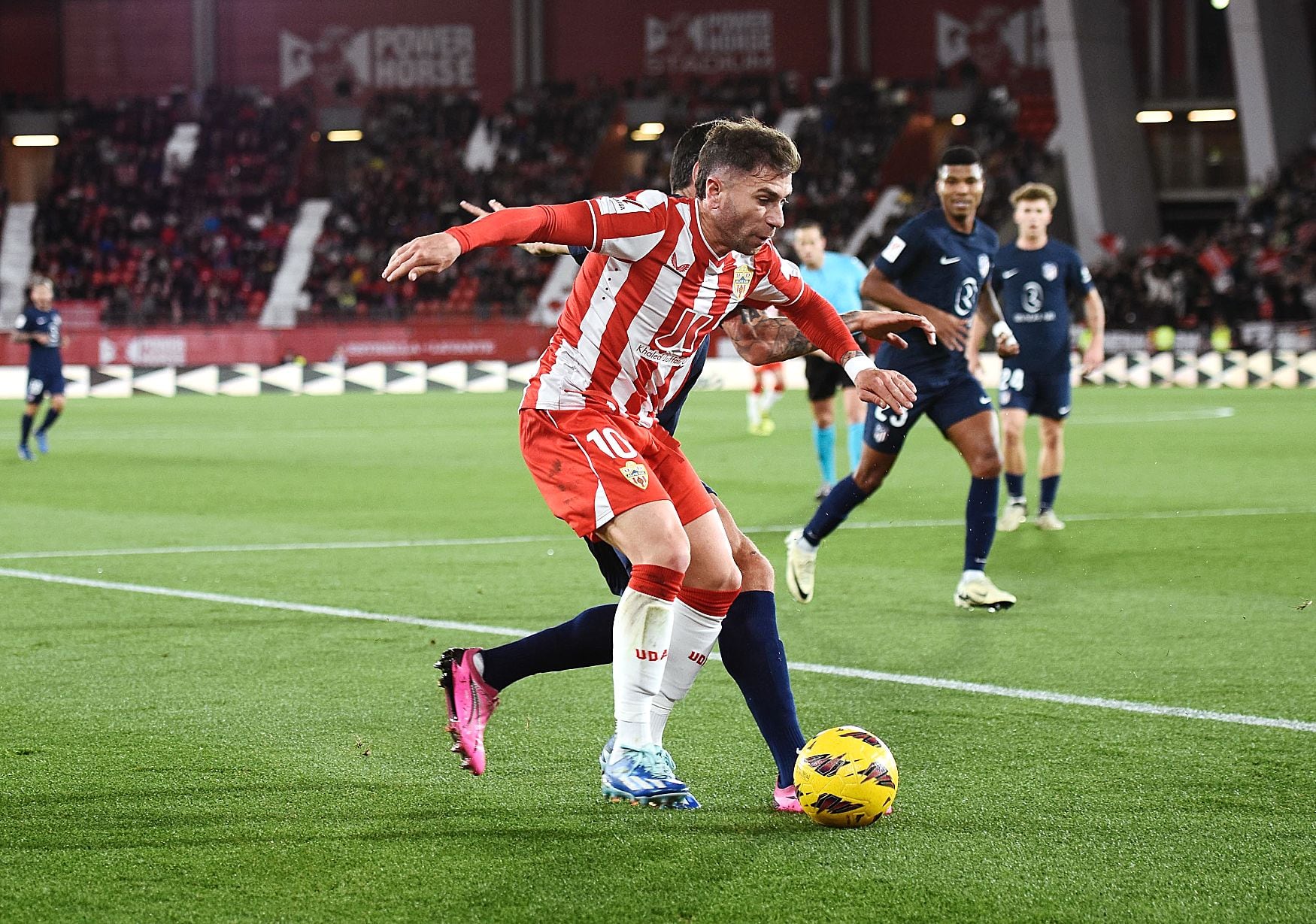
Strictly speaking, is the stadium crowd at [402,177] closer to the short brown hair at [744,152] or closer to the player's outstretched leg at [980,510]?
the player's outstretched leg at [980,510]

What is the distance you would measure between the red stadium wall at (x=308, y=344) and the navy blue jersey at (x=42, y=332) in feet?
53.9

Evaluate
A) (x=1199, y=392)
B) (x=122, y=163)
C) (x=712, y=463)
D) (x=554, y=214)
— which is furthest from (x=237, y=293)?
(x=554, y=214)

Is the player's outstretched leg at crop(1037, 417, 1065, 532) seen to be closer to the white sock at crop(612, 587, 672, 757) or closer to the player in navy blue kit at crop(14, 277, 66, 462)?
the white sock at crop(612, 587, 672, 757)

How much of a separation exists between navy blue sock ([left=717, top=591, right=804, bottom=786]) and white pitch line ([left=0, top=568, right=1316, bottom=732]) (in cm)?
156

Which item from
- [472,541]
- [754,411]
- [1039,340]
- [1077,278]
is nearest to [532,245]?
[472,541]

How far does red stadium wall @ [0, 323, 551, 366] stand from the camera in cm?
3581

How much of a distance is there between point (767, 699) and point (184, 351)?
33475 mm

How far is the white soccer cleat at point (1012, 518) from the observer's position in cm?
1146

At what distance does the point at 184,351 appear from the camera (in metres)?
36.3

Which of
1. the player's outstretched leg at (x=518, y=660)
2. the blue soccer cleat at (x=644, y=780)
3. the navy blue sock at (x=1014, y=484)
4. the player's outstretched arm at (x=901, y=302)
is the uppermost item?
the player's outstretched arm at (x=901, y=302)

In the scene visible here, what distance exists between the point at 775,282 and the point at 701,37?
158 ft

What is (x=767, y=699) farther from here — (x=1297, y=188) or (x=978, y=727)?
(x=1297, y=188)

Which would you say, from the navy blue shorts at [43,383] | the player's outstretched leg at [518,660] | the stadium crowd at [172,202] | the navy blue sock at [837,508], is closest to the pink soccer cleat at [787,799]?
the player's outstretched leg at [518,660]

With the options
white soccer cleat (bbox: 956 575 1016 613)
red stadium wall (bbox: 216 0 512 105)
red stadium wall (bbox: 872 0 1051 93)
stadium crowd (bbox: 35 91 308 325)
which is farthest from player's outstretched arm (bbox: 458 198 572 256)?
red stadium wall (bbox: 216 0 512 105)
